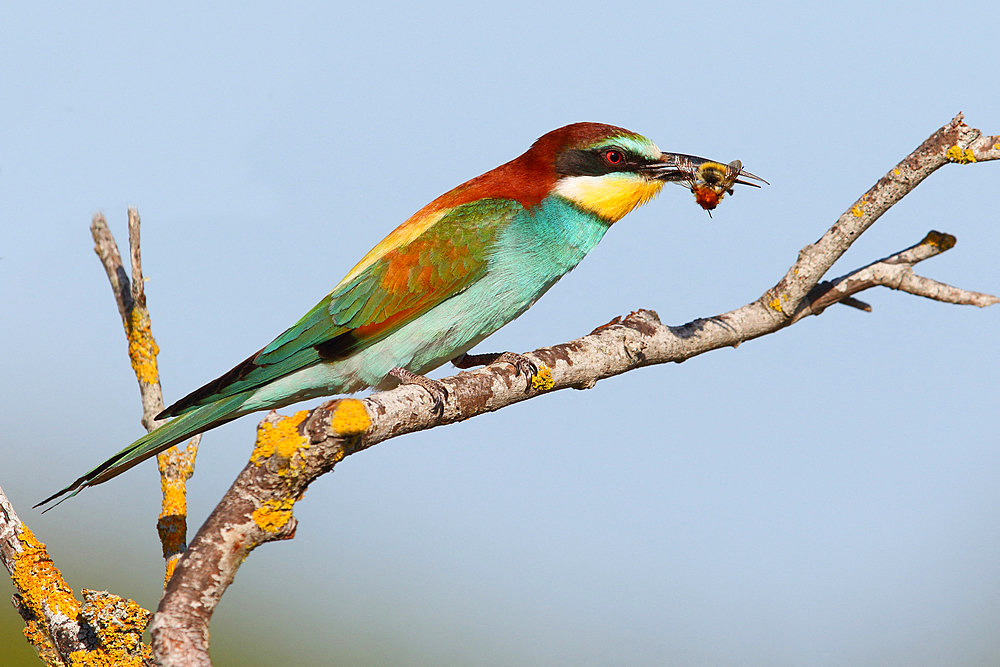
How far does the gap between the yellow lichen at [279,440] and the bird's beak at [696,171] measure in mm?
2450

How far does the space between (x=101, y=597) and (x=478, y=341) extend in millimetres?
1834

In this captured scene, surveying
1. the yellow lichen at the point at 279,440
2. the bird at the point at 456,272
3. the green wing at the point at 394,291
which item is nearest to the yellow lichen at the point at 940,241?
the bird at the point at 456,272

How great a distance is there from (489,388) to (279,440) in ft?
3.21

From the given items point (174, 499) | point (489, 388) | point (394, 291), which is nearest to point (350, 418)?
point (489, 388)

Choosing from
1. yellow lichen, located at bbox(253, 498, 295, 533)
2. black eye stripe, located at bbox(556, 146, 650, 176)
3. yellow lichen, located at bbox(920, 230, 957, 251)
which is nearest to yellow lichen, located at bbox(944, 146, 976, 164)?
yellow lichen, located at bbox(920, 230, 957, 251)

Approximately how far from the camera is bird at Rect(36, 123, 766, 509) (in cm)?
352

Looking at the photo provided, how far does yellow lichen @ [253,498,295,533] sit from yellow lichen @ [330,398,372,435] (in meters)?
0.22

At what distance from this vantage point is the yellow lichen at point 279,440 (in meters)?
2.03

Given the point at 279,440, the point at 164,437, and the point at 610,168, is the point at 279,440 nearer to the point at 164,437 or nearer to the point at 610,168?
the point at 164,437

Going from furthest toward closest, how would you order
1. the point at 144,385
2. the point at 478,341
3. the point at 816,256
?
the point at 478,341 < the point at 816,256 < the point at 144,385

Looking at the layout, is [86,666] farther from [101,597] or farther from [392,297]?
[392,297]

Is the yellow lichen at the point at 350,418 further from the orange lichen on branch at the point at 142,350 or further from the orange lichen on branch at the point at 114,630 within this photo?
the orange lichen on branch at the point at 142,350

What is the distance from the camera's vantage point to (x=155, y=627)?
71.9 inches

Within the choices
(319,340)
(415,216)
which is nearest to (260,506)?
(319,340)
